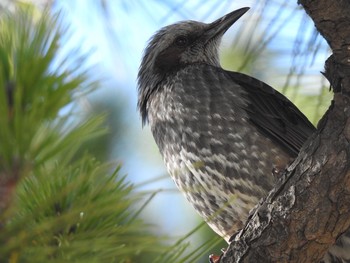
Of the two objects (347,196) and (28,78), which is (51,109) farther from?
(347,196)

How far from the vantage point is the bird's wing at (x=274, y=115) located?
143 inches

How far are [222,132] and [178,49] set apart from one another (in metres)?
1.06

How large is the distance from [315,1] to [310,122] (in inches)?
64.8

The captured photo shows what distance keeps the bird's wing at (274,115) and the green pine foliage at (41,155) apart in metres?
2.13

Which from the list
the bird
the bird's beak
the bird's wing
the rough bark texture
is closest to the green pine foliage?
the rough bark texture

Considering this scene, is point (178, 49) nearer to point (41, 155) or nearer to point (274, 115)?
point (274, 115)

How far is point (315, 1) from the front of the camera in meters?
2.22

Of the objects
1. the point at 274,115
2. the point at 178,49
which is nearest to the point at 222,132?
the point at 274,115

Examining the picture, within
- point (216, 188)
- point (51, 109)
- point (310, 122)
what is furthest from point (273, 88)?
point (51, 109)

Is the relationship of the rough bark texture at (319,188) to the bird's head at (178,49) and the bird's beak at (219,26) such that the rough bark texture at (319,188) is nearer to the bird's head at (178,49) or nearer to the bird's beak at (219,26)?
the bird's head at (178,49)

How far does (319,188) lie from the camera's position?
241 centimetres

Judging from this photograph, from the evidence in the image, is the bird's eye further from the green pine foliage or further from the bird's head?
the green pine foliage

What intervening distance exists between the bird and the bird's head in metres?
0.02

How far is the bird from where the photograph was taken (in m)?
3.41
